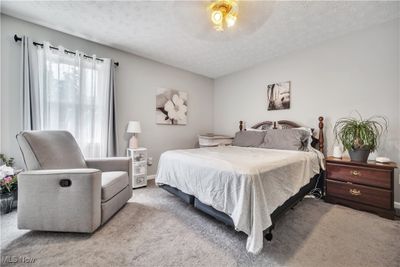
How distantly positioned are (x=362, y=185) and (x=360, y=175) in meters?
0.13

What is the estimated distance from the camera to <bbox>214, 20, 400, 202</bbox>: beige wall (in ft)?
7.28

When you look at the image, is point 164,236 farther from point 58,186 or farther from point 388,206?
point 388,206

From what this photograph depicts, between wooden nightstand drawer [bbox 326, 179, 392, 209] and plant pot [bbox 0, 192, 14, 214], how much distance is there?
409 cm

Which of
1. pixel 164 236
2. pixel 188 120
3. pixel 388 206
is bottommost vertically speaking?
pixel 164 236

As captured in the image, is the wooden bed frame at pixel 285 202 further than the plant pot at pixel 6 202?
No

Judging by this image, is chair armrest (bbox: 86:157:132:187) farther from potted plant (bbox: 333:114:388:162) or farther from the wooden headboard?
potted plant (bbox: 333:114:388:162)

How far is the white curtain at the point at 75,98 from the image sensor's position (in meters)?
2.29

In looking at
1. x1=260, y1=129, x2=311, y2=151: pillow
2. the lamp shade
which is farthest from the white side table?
x1=260, y1=129, x2=311, y2=151: pillow

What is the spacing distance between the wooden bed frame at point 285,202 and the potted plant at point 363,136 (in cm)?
47

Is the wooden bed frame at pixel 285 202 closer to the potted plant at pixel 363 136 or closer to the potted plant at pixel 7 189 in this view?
the potted plant at pixel 363 136

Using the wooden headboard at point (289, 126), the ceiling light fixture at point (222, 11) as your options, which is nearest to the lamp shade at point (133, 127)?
the ceiling light fixture at point (222, 11)

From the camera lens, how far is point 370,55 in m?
2.37

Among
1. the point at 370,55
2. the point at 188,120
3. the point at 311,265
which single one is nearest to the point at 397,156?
the point at 370,55

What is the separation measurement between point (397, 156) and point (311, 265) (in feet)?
6.96
